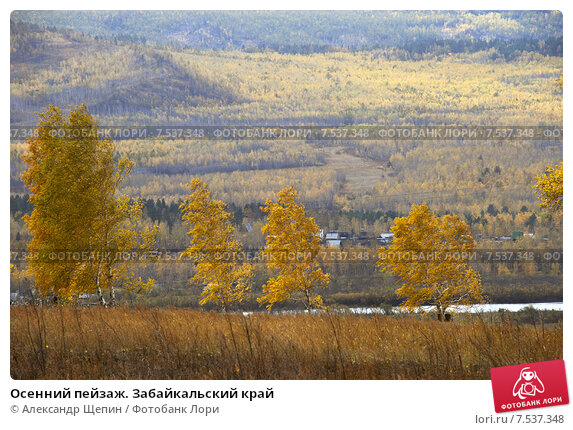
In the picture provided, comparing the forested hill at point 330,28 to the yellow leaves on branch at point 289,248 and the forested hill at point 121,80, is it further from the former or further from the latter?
the forested hill at point 121,80

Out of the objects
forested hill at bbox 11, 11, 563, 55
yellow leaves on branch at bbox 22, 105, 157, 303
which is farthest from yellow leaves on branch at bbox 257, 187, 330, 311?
yellow leaves on branch at bbox 22, 105, 157, 303

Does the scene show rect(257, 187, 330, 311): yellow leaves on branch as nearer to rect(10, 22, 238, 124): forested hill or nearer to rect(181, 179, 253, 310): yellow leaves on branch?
rect(181, 179, 253, 310): yellow leaves on branch

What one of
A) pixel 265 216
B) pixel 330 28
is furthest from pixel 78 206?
pixel 265 216

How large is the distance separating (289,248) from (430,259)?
10549 millimetres

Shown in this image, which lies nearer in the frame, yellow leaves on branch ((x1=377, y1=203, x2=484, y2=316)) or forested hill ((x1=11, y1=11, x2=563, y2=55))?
forested hill ((x1=11, y1=11, x2=563, y2=55))

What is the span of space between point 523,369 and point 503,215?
8324 centimetres

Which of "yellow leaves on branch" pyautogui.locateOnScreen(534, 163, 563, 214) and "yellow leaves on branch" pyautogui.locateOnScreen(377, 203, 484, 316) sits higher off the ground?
"yellow leaves on branch" pyautogui.locateOnScreen(534, 163, 563, 214)

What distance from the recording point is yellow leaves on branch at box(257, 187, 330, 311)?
33000 mm

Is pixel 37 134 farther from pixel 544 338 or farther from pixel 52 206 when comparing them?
pixel 544 338
